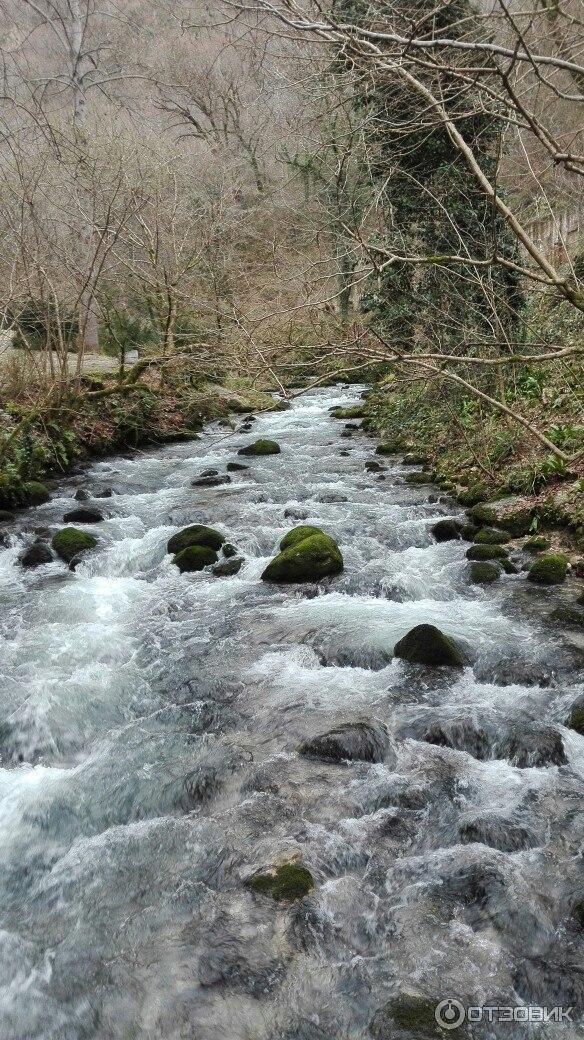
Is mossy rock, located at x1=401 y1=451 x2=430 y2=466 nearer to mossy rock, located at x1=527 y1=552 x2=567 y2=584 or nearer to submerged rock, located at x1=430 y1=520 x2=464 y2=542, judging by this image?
submerged rock, located at x1=430 y1=520 x2=464 y2=542

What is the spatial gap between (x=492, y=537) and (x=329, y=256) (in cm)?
453

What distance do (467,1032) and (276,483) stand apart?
30.4ft

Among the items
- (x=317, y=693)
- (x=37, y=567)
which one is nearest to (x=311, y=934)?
(x=317, y=693)

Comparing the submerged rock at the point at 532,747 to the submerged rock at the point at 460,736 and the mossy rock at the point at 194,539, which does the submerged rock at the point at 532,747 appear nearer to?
the submerged rock at the point at 460,736

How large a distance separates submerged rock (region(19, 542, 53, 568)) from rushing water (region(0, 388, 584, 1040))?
55cm

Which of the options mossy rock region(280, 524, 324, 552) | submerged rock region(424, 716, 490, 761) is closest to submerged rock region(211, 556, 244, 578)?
mossy rock region(280, 524, 324, 552)

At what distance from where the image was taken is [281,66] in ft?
21.4

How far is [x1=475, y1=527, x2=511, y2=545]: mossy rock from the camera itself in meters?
8.02

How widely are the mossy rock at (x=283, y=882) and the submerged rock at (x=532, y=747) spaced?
5.36ft

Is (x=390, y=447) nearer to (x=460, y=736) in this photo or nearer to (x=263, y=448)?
(x=263, y=448)

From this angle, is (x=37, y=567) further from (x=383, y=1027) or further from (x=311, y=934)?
(x=383, y=1027)

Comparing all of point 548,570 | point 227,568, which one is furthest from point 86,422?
point 548,570

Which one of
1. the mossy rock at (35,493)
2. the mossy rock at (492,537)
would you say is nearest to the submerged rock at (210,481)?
the mossy rock at (35,493)

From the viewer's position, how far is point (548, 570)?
6.87m
